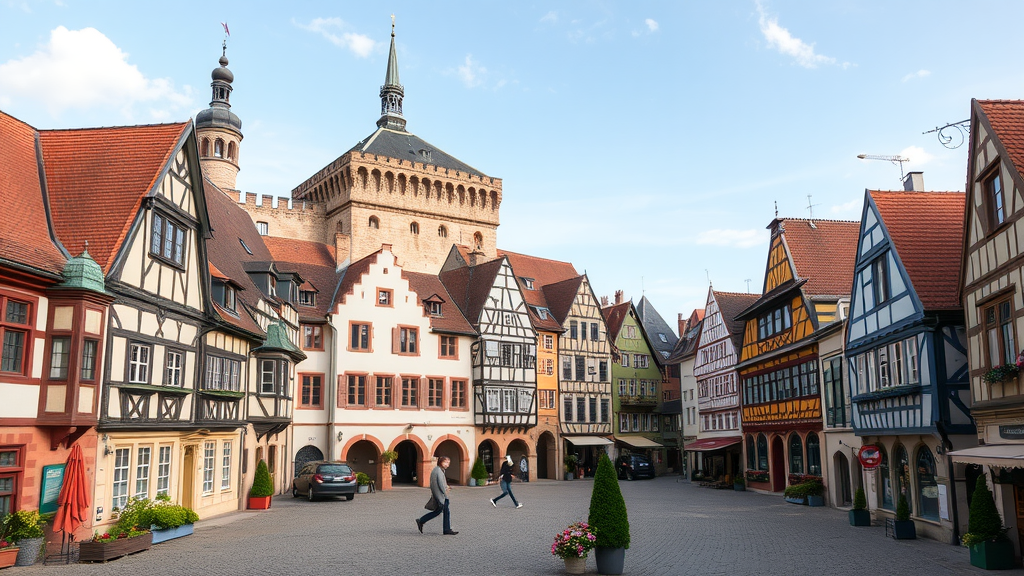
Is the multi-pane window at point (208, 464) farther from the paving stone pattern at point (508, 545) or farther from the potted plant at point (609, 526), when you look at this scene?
the potted plant at point (609, 526)

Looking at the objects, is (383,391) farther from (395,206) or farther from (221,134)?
(221,134)

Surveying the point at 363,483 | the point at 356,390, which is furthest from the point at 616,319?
the point at 363,483

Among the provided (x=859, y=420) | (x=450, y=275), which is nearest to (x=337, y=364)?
(x=450, y=275)

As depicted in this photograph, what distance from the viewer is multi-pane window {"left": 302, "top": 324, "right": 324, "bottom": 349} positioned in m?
40.2

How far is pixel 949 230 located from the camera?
74.4 ft

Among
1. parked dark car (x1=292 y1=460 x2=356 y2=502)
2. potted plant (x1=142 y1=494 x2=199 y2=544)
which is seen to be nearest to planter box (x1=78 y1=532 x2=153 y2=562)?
potted plant (x1=142 y1=494 x2=199 y2=544)

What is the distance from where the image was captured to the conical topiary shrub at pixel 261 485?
27969 mm

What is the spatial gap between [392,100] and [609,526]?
65.3 metres

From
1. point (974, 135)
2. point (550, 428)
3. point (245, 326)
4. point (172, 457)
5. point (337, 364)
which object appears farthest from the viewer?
point (550, 428)

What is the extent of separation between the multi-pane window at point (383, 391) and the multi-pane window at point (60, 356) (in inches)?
996

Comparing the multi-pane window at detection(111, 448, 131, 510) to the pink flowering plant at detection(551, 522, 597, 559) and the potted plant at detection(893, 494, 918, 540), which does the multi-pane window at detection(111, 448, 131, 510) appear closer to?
the pink flowering plant at detection(551, 522, 597, 559)

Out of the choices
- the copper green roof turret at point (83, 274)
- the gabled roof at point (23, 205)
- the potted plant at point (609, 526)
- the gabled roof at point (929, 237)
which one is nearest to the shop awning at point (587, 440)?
the gabled roof at point (929, 237)

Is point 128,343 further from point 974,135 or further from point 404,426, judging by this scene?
point 404,426

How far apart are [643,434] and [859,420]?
32020 millimetres
